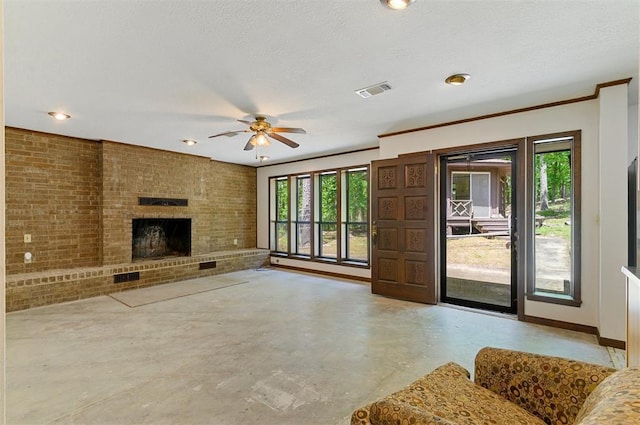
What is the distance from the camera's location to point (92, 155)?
5.29m

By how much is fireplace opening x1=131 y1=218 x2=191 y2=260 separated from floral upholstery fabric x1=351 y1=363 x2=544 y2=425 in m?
6.04

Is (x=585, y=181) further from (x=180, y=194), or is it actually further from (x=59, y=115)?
(x=180, y=194)

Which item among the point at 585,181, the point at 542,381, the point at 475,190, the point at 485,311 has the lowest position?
the point at 485,311

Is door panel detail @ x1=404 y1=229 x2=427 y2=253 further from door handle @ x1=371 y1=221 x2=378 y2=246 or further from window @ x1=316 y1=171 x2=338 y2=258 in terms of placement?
window @ x1=316 y1=171 x2=338 y2=258

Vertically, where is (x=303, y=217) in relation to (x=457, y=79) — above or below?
below

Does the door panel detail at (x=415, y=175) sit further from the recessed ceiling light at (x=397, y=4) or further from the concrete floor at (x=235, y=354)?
the recessed ceiling light at (x=397, y=4)

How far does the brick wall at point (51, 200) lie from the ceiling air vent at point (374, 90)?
15.5 ft

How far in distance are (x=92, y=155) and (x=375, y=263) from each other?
510 cm

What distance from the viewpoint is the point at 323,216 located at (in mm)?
6902

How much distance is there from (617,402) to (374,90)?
296 cm

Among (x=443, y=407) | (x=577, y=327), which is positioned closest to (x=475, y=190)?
(x=577, y=327)

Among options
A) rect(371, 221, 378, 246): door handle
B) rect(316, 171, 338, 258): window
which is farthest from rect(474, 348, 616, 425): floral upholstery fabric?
rect(316, 171, 338, 258): window

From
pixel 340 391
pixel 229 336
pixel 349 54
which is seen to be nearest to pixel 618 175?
pixel 349 54

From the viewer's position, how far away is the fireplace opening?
20.2 ft
